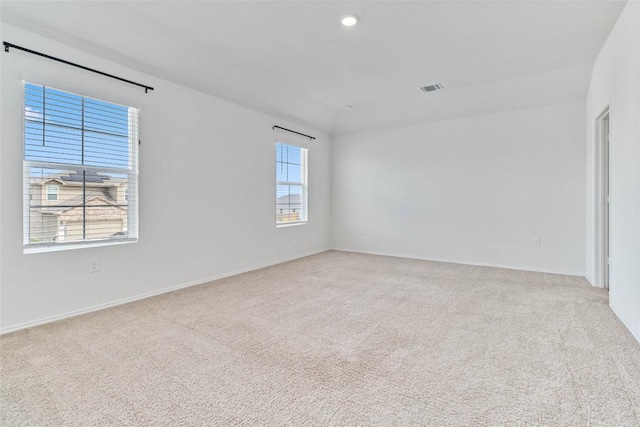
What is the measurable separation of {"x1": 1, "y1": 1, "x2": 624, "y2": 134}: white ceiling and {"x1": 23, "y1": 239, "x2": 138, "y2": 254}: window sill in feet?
6.00

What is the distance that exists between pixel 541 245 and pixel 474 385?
12.4 ft

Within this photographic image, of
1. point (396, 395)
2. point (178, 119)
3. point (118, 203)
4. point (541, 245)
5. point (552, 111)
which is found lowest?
point (396, 395)

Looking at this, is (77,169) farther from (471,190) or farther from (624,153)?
(471,190)

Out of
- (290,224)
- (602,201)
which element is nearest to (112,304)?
(290,224)

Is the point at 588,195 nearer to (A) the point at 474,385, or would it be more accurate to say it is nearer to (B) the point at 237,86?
(A) the point at 474,385

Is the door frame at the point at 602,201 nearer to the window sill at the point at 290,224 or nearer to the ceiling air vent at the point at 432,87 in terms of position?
the ceiling air vent at the point at 432,87

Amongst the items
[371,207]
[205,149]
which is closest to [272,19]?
[205,149]

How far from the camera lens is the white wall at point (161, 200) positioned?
2.57 m

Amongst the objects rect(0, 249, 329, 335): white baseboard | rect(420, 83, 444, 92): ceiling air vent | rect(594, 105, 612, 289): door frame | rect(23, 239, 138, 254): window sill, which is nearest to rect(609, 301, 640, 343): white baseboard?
rect(594, 105, 612, 289): door frame

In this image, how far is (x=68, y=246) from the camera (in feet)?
9.63

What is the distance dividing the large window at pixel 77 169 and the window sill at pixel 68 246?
1 centimetres

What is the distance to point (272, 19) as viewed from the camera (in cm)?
273

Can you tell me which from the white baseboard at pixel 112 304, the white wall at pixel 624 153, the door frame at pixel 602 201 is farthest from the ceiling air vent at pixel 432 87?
the white baseboard at pixel 112 304

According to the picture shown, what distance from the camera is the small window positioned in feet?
9.12
